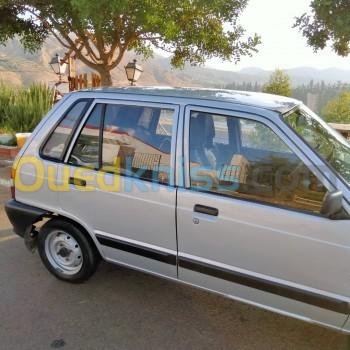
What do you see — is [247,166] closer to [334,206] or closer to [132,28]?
[334,206]

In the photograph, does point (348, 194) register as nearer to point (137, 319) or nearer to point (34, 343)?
point (137, 319)

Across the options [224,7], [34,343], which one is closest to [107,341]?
[34,343]

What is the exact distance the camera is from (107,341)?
2.48 metres

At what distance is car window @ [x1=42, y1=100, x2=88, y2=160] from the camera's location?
2.95 metres

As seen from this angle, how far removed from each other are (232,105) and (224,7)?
4.93 m

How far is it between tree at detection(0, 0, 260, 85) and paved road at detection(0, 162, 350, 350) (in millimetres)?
4310

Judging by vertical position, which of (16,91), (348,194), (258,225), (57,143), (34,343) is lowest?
(34,343)

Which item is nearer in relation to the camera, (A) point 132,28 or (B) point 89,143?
(B) point 89,143

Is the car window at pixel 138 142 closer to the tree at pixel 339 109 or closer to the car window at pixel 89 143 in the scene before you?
the car window at pixel 89 143

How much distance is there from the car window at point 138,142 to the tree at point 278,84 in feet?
35.3

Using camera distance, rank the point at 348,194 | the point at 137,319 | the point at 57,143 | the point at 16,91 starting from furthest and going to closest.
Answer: the point at 16,91 → the point at 57,143 → the point at 137,319 → the point at 348,194

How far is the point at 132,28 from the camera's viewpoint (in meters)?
7.35

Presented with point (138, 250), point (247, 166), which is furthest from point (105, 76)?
point (247, 166)

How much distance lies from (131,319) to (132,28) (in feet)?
20.3
